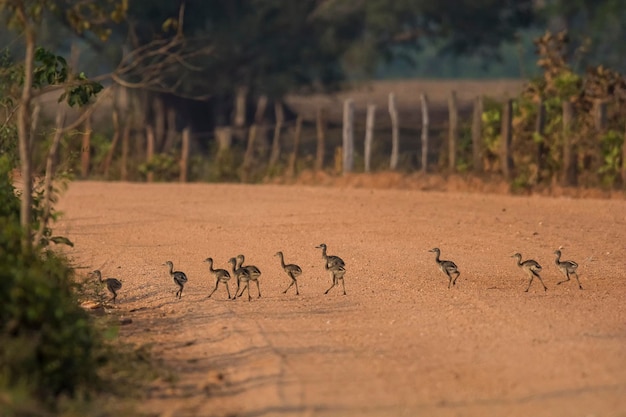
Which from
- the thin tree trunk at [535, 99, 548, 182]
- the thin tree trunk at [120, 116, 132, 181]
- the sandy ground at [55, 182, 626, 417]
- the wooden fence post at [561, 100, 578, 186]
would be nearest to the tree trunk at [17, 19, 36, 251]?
the sandy ground at [55, 182, 626, 417]

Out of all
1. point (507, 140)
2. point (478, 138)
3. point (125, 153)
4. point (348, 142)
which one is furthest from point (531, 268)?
point (125, 153)

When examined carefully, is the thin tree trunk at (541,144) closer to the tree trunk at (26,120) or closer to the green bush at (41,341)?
the tree trunk at (26,120)

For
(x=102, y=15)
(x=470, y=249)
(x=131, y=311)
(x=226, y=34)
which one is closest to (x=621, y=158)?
(x=470, y=249)

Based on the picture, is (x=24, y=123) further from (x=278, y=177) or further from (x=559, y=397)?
(x=278, y=177)

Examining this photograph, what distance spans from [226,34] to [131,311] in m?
31.3

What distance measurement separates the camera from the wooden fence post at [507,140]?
82.0 feet

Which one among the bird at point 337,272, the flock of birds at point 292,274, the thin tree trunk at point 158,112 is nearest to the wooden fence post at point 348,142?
the flock of birds at point 292,274

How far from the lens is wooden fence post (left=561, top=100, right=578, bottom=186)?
79.0 ft

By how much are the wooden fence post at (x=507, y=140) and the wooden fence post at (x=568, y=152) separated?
3.87 ft

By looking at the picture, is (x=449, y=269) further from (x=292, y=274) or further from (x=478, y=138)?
(x=478, y=138)

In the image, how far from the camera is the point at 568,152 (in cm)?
2406

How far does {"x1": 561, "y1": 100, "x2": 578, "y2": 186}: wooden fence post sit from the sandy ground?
184 cm

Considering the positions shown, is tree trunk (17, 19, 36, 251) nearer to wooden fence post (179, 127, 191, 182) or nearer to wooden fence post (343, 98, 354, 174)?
wooden fence post (343, 98, 354, 174)

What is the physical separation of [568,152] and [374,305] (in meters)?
12.0
